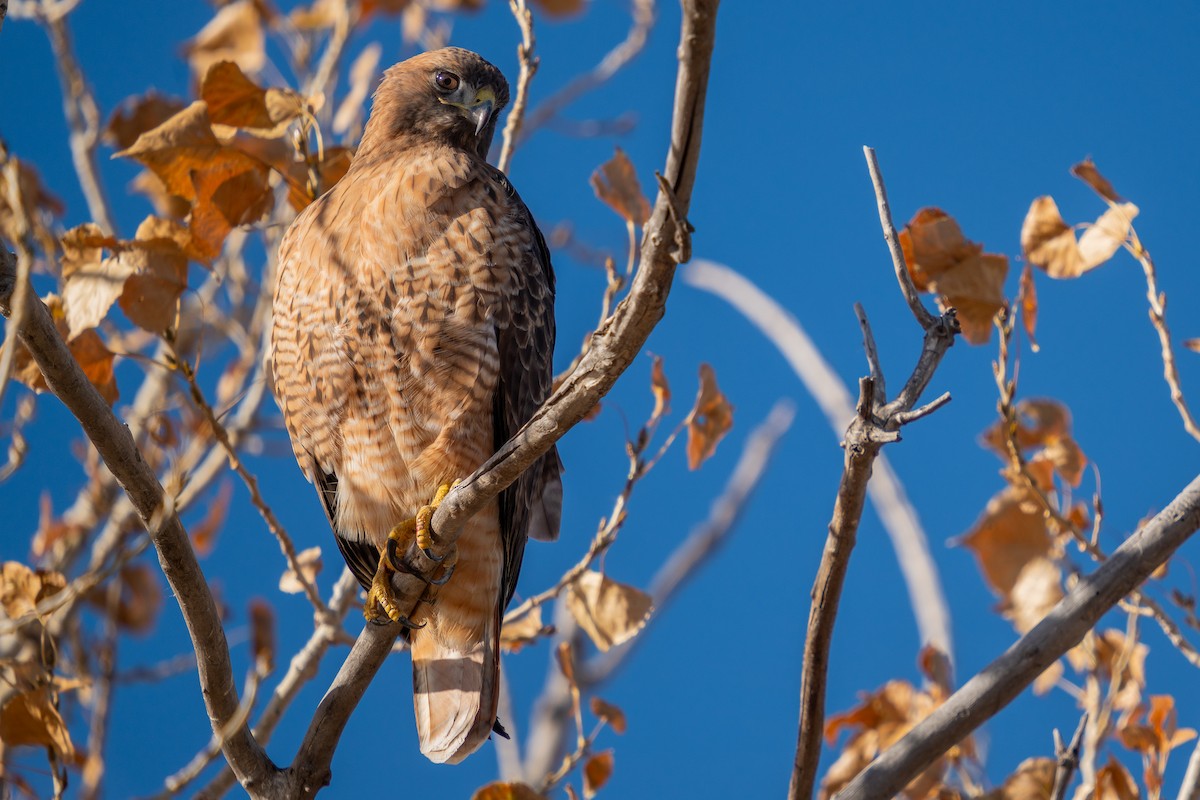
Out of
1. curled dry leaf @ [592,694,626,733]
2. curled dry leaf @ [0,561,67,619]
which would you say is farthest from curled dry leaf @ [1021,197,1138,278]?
curled dry leaf @ [0,561,67,619]

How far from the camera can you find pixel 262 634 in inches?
155

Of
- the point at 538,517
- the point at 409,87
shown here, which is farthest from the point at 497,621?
the point at 409,87

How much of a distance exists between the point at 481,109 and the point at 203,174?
1085mm

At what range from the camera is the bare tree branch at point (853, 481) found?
241cm

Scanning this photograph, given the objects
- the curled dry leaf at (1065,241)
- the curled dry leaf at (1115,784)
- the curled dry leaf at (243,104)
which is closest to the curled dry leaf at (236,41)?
the curled dry leaf at (243,104)

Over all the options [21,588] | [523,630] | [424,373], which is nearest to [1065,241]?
[424,373]

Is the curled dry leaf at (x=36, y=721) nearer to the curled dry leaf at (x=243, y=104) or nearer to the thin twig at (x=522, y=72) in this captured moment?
the curled dry leaf at (x=243, y=104)

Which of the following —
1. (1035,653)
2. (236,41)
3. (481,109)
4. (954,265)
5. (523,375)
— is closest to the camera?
(1035,653)

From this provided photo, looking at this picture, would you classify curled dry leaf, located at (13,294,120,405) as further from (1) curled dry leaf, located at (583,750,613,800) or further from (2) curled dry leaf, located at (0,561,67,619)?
(1) curled dry leaf, located at (583,750,613,800)

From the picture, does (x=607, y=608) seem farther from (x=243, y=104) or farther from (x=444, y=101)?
(x=444, y=101)

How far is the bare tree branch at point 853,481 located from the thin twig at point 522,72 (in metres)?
1.37

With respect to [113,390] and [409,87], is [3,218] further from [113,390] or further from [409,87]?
[409,87]

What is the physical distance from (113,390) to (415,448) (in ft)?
2.64

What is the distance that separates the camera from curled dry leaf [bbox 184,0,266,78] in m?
4.73
